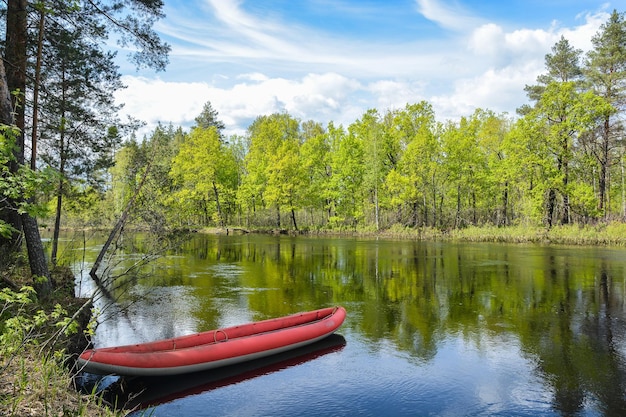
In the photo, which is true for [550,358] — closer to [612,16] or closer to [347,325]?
[347,325]

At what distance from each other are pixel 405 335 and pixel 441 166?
31.9m

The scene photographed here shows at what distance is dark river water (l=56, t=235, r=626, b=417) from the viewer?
290 inches

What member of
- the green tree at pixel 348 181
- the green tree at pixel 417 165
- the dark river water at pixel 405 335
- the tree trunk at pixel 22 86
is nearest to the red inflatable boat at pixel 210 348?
the dark river water at pixel 405 335

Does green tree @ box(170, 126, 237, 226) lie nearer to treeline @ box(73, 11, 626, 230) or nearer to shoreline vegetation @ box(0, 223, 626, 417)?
treeline @ box(73, 11, 626, 230)

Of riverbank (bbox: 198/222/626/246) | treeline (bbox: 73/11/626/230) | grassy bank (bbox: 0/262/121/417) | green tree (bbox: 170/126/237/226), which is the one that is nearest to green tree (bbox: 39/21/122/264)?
grassy bank (bbox: 0/262/121/417)

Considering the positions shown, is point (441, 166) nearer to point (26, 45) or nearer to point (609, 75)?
point (609, 75)

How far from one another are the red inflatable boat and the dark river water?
314mm

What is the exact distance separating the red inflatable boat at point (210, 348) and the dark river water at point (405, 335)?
0.31 meters

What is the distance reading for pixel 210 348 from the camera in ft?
27.0

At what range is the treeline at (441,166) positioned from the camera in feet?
111

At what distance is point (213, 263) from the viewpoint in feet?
79.2

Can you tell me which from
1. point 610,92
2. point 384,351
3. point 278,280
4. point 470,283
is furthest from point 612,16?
point 384,351

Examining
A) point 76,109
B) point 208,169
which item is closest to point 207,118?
point 208,169

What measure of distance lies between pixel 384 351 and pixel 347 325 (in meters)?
2.15
